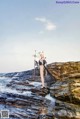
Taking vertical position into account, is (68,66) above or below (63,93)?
above

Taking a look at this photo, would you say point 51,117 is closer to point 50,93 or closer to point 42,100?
point 42,100

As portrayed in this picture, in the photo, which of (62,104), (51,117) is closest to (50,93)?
(62,104)

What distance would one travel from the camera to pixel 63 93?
19.0 meters

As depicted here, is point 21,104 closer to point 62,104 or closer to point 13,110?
point 13,110

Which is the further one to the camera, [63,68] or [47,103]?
[63,68]

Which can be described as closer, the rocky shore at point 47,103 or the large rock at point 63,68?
the rocky shore at point 47,103

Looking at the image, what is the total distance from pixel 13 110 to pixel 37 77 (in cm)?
1778

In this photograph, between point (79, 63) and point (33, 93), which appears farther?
point (79, 63)

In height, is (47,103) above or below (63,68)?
below

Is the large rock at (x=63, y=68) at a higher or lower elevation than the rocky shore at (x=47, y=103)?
higher

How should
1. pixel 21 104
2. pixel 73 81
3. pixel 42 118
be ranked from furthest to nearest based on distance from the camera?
pixel 73 81, pixel 21 104, pixel 42 118

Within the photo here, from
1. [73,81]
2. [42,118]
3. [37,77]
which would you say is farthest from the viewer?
[37,77]

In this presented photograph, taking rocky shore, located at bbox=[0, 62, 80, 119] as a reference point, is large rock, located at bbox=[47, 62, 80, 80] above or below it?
above

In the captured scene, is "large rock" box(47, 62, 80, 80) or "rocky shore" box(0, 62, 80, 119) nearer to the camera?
"rocky shore" box(0, 62, 80, 119)
